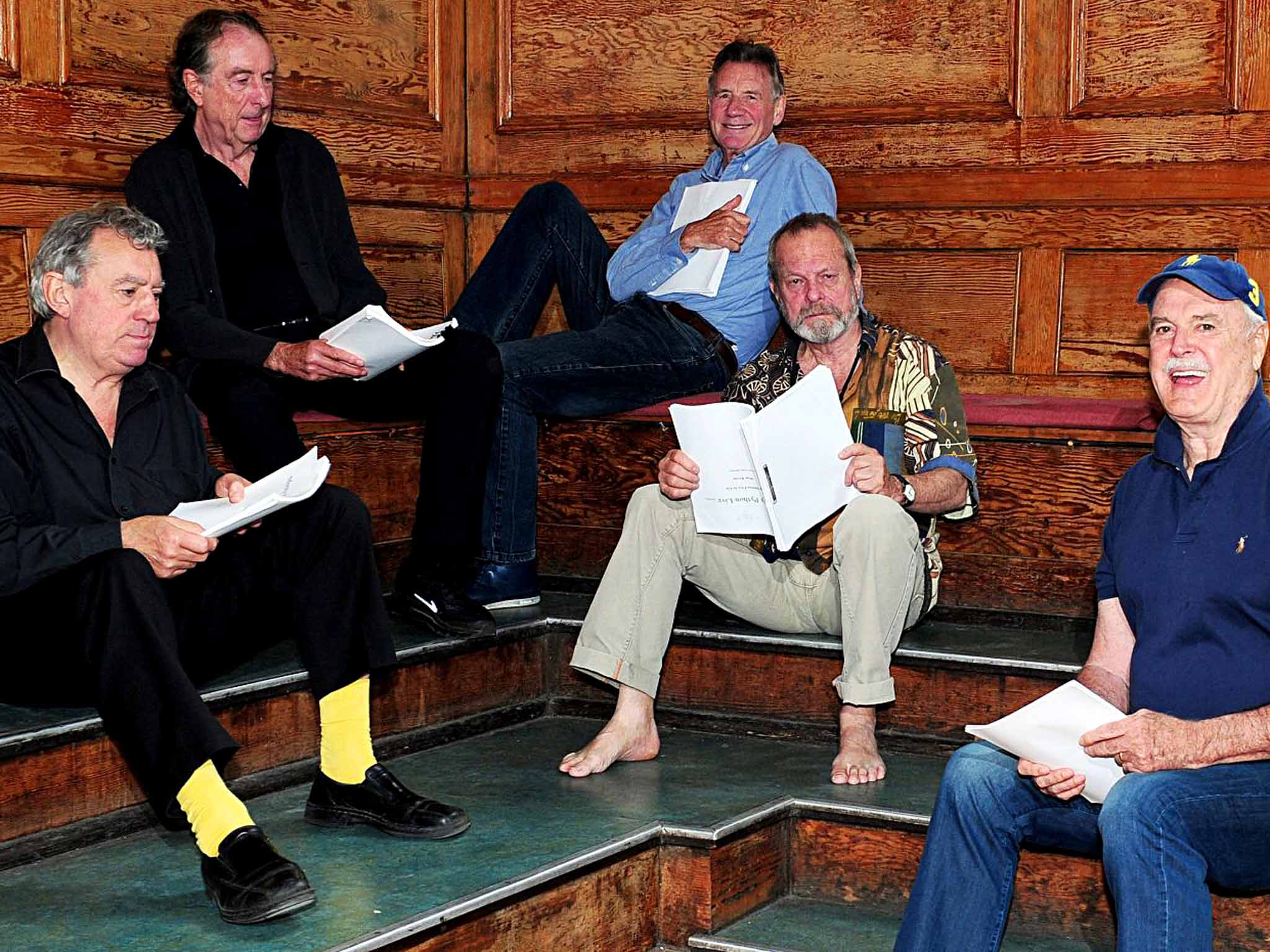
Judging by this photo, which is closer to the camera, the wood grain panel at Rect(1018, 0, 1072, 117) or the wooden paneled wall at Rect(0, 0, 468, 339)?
the wooden paneled wall at Rect(0, 0, 468, 339)

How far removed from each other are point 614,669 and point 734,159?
146 cm

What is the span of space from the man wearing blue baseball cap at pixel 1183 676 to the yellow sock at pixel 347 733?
1004 mm

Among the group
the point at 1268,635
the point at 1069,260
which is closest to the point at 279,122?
the point at 1069,260

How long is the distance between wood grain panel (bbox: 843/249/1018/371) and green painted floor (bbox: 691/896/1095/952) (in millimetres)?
1793

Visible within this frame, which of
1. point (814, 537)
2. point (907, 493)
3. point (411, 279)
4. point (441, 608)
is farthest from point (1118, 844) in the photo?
point (411, 279)

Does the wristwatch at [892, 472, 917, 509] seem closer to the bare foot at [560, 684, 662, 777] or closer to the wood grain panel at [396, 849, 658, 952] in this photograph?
the bare foot at [560, 684, 662, 777]

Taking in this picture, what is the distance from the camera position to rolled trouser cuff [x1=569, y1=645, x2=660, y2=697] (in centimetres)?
326

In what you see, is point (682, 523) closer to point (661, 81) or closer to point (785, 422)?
point (785, 422)

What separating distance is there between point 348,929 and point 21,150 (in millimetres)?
2079

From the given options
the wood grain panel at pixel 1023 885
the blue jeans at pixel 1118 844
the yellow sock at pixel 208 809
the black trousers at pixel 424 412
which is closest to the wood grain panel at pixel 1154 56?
the black trousers at pixel 424 412

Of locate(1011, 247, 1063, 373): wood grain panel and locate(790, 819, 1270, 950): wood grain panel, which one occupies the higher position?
→ locate(1011, 247, 1063, 373): wood grain panel

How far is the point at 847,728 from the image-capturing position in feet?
10.4

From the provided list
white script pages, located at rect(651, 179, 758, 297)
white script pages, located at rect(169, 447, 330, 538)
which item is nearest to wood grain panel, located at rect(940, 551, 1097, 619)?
white script pages, located at rect(651, 179, 758, 297)

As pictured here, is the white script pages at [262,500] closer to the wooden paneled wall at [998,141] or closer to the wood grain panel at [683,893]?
the wood grain panel at [683,893]
